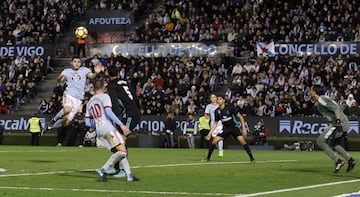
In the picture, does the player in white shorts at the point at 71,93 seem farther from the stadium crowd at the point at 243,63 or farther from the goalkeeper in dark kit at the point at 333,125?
the stadium crowd at the point at 243,63

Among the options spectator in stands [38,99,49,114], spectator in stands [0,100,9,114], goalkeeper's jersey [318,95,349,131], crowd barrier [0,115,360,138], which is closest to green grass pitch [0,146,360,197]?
goalkeeper's jersey [318,95,349,131]

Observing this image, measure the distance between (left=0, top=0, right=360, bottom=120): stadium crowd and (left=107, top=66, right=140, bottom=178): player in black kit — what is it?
67.9 feet

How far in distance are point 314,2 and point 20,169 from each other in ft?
99.6

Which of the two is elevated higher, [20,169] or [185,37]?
[185,37]

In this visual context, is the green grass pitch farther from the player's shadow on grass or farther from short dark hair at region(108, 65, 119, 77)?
short dark hair at region(108, 65, 119, 77)

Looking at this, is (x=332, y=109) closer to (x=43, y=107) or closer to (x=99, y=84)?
(x=99, y=84)

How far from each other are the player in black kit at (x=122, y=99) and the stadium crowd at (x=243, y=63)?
67.9 feet

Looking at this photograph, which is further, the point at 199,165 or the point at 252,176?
the point at 199,165

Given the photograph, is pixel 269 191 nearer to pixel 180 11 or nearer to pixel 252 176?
pixel 252 176

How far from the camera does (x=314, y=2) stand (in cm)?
4644

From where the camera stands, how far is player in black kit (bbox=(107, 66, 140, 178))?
1703 centimetres

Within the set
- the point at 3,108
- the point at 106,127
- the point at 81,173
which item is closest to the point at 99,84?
the point at 106,127

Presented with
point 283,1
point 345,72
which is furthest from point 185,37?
point 345,72

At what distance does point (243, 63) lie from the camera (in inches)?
1784
